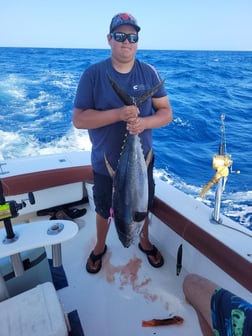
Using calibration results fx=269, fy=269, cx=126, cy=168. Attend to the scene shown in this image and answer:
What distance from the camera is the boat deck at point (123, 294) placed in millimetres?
1727

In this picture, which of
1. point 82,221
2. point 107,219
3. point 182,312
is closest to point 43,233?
point 107,219

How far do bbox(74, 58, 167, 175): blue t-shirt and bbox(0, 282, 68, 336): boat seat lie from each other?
84 cm

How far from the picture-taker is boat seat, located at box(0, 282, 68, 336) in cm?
122

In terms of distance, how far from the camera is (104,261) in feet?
7.39

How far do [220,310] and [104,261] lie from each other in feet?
4.19

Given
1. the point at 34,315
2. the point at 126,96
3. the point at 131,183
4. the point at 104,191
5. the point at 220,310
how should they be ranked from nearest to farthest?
the point at 220,310, the point at 34,315, the point at 126,96, the point at 131,183, the point at 104,191

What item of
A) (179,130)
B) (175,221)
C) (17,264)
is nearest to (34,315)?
(17,264)

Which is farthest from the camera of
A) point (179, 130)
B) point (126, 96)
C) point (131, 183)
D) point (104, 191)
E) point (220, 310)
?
point (179, 130)

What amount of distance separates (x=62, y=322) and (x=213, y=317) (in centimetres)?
69

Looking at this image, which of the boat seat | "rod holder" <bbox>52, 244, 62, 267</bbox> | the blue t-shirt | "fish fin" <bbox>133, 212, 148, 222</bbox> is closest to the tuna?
"fish fin" <bbox>133, 212, 148, 222</bbox>

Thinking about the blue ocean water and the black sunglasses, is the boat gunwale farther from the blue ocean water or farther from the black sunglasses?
the blue ocean water

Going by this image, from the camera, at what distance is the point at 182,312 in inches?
71.7

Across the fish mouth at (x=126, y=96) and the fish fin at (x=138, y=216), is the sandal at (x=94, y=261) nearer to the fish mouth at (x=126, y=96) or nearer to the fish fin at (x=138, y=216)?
the fish fin at (x=138, y=216)

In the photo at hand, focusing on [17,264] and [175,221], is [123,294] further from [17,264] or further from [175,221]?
[17,264]
